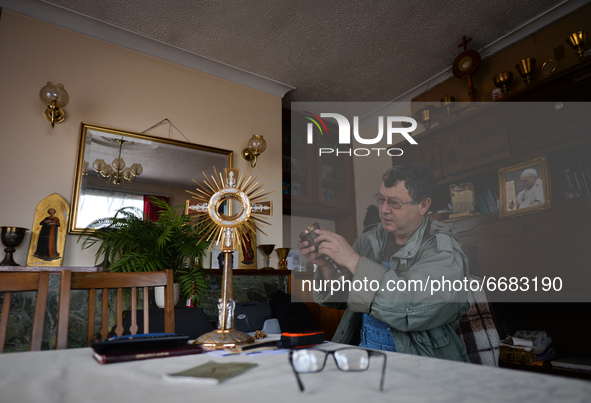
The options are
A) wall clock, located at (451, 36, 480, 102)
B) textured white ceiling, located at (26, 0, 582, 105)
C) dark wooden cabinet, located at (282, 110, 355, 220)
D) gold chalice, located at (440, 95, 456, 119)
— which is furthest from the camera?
dark wooden cabinet, located at (282, 110, 355, 220)

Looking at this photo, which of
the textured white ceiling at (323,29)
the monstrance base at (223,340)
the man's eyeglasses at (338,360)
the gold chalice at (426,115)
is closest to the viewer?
the man's eyeglasses at (338,360)

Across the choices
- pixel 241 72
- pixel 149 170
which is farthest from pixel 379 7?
pixel 149 170

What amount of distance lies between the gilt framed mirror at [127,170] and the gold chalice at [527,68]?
2.61 m

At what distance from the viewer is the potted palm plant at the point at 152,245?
2.30 m

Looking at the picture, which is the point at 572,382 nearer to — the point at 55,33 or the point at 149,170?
the point at 149,170

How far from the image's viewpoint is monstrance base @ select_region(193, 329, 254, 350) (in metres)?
1.00

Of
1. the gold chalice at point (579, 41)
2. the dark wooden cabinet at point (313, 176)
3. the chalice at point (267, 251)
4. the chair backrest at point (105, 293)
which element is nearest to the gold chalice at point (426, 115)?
the gold chalice at point (579, 41)

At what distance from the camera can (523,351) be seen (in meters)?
2.20

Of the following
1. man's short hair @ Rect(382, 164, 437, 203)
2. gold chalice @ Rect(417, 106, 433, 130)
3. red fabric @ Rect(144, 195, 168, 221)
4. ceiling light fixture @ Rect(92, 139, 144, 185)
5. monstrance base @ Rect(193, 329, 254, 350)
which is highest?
gold chalice @ Rect(417, 106, 433, 130)

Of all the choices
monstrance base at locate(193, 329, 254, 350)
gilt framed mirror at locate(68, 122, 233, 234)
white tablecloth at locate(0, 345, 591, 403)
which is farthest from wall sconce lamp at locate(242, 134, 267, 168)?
white tablecloth at locate(0, 345, 591, 403)

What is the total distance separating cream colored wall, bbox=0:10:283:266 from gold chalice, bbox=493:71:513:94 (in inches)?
84.1

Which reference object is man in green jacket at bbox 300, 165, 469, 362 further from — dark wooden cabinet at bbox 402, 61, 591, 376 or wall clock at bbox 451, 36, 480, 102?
wall clock at bbox 451, 36, 480, 102

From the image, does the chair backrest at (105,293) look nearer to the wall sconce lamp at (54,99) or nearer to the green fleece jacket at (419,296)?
the green fleece jacket at (419,296)

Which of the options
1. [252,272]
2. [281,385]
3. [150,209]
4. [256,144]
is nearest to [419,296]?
[281,385]
